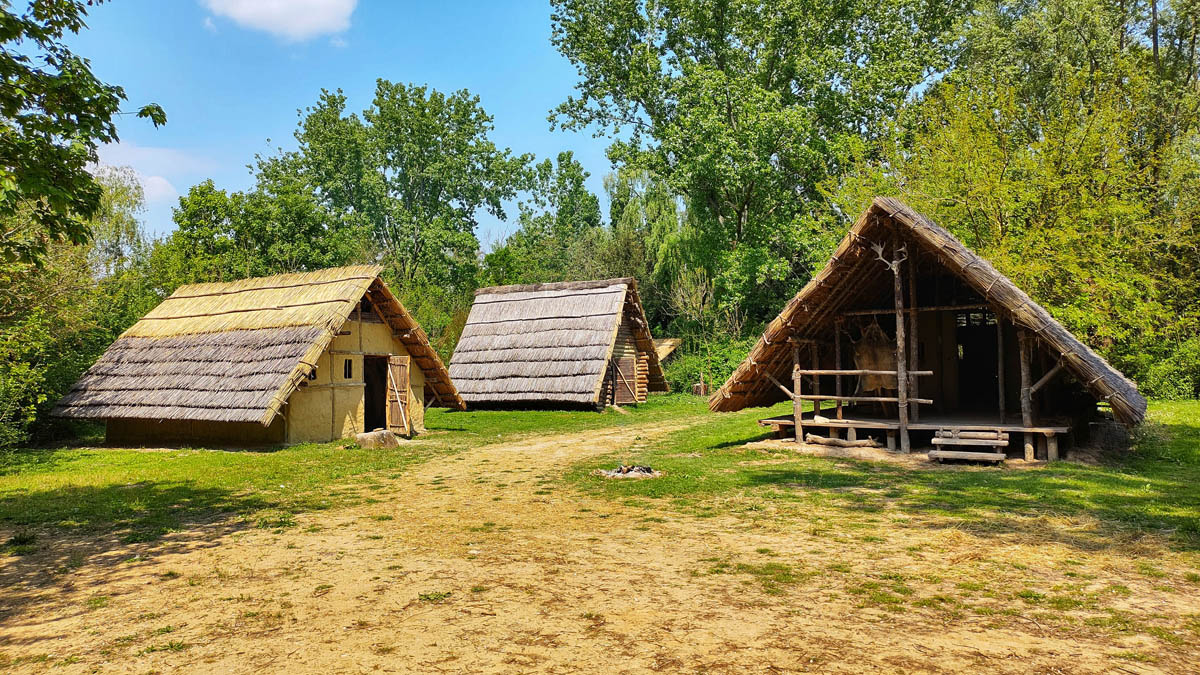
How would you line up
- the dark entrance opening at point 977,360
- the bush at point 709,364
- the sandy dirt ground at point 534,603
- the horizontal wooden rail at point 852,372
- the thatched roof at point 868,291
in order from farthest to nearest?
the bush at point 709,364 → the dark entrance opening at point 977,360 → the horizontal wooden rail at point 852,372 → the thatched roof at point 868,291 → the sandy dirt ground at point 534,603

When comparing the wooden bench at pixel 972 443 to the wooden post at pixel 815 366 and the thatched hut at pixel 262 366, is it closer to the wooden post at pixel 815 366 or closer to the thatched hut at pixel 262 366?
the wooden post at pixel 815 366

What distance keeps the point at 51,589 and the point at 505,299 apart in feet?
70.9

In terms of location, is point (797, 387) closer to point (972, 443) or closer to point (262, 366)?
point (972, 443)

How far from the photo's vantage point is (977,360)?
18.5 metres

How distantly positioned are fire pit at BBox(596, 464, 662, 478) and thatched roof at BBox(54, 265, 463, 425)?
21.6ft

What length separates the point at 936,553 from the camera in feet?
22.3

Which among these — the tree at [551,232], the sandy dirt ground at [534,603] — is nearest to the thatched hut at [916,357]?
the sandy dirt ground at [534,603]

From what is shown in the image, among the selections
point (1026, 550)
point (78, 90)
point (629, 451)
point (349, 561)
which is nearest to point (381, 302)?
point (629, 451)

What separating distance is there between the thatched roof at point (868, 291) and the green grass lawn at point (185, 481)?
6362mm

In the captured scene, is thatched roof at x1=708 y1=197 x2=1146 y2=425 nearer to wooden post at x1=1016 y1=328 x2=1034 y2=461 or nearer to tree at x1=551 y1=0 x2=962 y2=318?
wooden post at x1=1016 y1=328 x2=1034 y2=461

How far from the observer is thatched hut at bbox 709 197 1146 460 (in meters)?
11.5

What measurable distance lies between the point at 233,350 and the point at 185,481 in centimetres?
489

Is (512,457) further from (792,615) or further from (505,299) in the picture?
(505,299)

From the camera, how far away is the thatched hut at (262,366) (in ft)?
48.4
